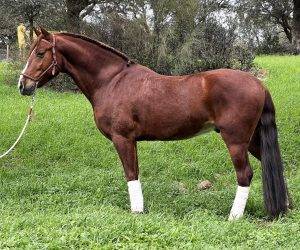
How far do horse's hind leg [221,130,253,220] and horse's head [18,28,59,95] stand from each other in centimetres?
250

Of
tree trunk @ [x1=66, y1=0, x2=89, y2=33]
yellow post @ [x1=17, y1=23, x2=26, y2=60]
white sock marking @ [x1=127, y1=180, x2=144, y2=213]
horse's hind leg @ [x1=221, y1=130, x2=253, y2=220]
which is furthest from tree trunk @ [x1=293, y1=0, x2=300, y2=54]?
white sock marking @ [x1=127, y1=180, x2=144, y2=213]

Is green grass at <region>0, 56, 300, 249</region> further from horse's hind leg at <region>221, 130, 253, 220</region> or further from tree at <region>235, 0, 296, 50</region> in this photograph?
tree at <region>235, 0, 296, 50</region>

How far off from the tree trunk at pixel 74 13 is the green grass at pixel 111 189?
4.16 metres

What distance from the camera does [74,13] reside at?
719 inches

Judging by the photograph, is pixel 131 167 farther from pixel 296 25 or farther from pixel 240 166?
pixel 296 25

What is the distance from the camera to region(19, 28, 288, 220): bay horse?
6.69 meters

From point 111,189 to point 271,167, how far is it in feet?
8.28

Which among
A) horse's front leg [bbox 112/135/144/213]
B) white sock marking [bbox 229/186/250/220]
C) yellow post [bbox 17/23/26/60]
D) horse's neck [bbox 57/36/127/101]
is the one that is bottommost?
white sock marking [bbox 229/186/250/220]

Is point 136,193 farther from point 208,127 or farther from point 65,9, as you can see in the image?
point 65,9

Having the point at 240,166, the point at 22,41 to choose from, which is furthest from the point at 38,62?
the point at 22,41

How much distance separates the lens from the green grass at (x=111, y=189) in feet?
17.8

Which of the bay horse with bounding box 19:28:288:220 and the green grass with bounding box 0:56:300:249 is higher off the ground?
the bay horse with bounding box 19:28:288:220

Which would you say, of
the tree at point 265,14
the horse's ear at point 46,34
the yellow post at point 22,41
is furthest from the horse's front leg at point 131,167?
the tree at point 265,14

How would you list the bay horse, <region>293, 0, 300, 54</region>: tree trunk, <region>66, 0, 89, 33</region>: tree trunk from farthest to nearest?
<region>293, 0, 300, 54</region>: tree trunk
<region>66, 0, 89, 33</region>: tree trunk
the bay horse
